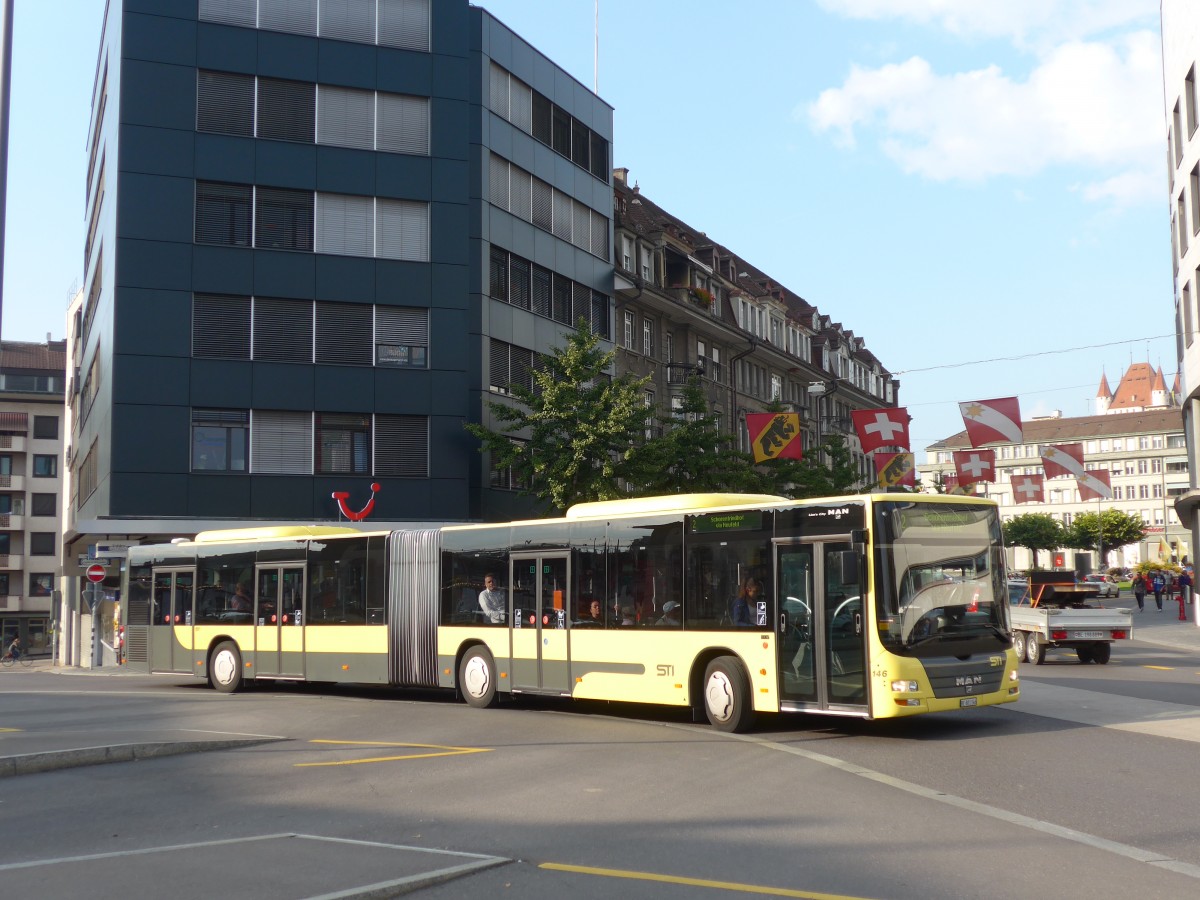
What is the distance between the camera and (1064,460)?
3272 centimetres

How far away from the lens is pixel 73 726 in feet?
54.6

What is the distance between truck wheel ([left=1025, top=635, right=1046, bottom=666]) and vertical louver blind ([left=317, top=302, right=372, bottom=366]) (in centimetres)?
1932

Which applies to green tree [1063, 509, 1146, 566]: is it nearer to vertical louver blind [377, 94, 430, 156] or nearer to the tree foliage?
the tree foliage

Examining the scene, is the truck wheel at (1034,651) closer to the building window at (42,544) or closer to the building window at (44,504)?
the building window at (42,544)


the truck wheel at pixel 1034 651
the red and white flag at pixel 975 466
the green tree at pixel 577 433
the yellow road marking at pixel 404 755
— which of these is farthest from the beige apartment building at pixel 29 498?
the yellow road marking at pixel 404 755

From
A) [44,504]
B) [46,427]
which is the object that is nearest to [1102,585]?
[44,504]

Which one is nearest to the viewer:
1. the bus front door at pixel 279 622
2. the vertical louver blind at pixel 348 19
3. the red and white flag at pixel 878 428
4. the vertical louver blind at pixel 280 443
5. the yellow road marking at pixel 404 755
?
the yellow road marking at pixel 404 755

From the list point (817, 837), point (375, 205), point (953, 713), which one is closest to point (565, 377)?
point (375, 205)

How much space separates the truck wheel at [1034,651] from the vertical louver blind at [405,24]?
2381 centimetres

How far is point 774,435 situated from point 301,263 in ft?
46.2

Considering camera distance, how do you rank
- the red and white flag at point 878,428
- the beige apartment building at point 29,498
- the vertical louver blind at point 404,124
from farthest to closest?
1. the beige apartment building at point 29,498
2. the vertical louver blind at point 404,124
3. the red and white flag at point 878,428

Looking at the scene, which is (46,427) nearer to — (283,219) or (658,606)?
(283,219)

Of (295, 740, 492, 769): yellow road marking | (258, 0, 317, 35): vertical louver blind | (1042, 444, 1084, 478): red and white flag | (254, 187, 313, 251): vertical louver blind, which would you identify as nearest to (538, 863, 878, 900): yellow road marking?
(295, 740, 492, 769): yellow road marking

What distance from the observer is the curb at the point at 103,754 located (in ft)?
40.0
